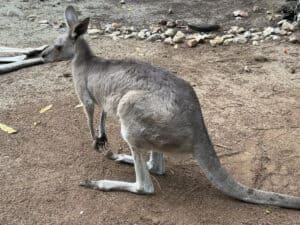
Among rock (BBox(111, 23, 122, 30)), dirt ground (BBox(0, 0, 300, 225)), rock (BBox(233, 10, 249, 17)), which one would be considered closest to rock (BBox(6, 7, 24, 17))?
dirt ground (BBox(0, 0, 300, 225))

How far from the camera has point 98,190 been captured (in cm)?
383

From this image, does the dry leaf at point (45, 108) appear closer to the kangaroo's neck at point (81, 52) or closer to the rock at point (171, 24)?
the kangaroo's neck at point (81, 52)

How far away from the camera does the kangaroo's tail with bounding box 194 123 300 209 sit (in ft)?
11.5

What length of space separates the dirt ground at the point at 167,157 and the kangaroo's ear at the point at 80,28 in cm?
92

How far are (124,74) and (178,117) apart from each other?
62 cm

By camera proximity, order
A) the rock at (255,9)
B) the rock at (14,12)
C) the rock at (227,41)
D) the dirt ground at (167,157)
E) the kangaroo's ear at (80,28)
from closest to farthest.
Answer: the dirt ground at (167,157) → the kangaroo's ear at (80,28) → the rock at (227,41) → the rock at (14,12) → the rock at (255,9)

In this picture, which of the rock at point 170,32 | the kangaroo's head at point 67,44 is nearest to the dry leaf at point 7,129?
the kangaroo's head at point 67,44

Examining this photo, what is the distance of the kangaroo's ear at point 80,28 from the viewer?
13.3 feet

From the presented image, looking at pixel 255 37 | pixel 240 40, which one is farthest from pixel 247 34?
pixel 240 40

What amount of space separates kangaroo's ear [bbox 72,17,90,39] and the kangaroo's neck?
6cm

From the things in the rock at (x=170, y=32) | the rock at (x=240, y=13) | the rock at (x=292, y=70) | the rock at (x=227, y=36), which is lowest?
the rock at (x=292, y=70)

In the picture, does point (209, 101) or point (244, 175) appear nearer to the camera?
point (244, 175)

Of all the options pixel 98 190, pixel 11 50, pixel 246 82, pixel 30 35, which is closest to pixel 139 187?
pixel 98 190

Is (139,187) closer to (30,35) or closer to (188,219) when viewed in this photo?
(188,219)
